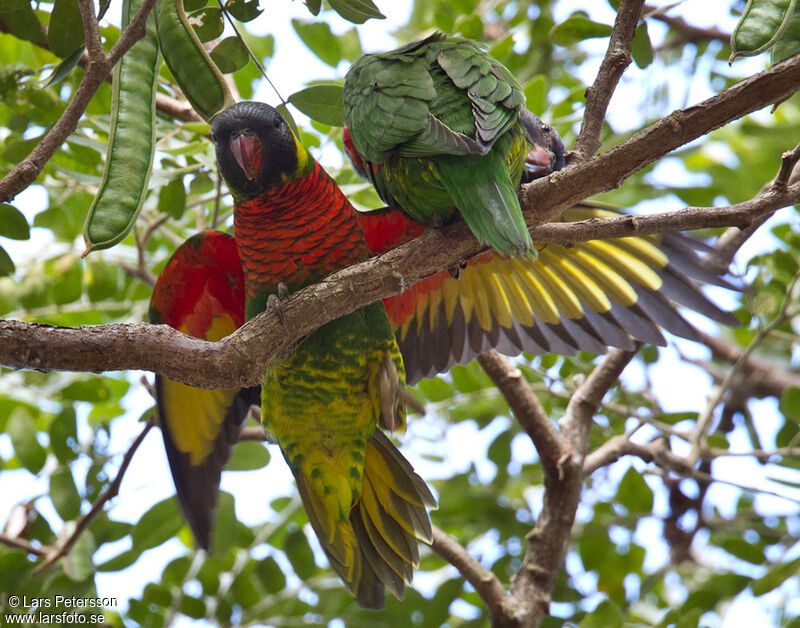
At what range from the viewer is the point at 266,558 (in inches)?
106

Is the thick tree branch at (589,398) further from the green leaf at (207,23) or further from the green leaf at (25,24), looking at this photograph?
the green leaf at (25,24)

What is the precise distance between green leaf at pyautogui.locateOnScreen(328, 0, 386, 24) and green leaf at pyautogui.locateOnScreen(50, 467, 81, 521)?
1716mm

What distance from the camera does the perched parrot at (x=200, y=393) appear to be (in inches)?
95.6

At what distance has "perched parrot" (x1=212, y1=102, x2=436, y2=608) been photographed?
2.17m

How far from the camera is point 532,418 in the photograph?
2.48m

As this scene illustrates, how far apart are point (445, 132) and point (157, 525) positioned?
1.68 m

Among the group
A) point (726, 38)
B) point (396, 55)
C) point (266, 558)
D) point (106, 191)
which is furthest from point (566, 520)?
point (726, 38)

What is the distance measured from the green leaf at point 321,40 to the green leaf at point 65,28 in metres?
1.02

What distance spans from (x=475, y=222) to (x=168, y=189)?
116 centimetres

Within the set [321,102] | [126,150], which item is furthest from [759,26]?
[126,150]

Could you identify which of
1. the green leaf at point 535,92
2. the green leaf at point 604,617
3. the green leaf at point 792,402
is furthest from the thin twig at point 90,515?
the green leaf at point 792,402

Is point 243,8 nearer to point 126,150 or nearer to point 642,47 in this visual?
point 126,150

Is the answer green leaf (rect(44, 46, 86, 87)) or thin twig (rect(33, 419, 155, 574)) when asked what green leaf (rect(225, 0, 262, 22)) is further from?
thin twig (rect(33, 419, 155, 574))

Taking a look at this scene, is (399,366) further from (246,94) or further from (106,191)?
(246,94)
